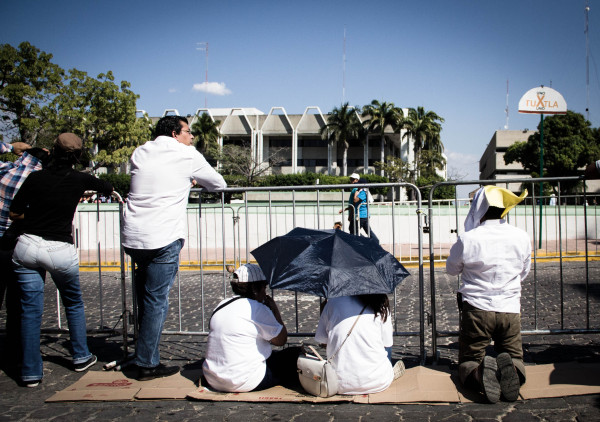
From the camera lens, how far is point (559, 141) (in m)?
42.5

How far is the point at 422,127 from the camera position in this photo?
71.4 m

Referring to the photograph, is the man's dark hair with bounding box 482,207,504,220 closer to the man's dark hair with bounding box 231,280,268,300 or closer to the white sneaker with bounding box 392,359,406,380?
the white sneaker with bounding box 392,359,406,380

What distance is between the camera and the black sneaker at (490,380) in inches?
137

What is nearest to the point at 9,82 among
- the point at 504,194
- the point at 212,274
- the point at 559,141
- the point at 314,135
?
the point at 212,274

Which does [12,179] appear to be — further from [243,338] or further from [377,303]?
[377,303]

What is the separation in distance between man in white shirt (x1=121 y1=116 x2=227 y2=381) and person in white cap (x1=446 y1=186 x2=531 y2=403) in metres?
2.35

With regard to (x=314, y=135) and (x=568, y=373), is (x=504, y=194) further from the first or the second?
(x=314, y=135)

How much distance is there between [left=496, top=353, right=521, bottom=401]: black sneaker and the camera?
349cm

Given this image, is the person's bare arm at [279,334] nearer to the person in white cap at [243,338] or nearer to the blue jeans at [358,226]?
the person in white cap at [243,338]

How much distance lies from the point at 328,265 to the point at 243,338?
0.86 m

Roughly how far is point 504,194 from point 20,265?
411 centimetres

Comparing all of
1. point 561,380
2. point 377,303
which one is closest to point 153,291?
point 377,303

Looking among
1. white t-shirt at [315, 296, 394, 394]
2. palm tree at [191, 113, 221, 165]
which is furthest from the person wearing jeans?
palm tree at [191, 113, 221, 165]

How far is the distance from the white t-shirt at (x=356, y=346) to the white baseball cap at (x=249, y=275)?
0.57 metres
